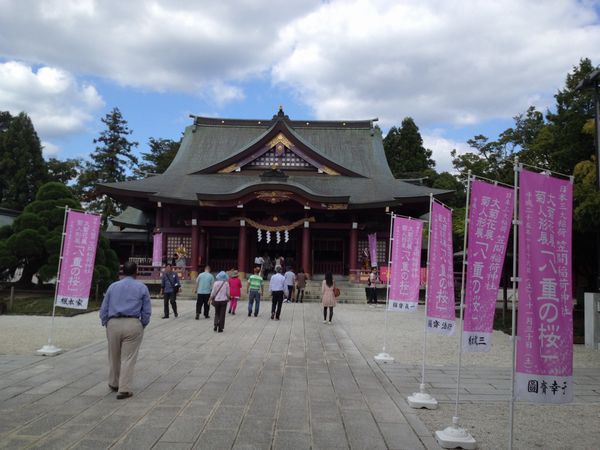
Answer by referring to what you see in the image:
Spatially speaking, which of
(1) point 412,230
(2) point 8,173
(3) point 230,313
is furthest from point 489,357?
(2) point 8,173

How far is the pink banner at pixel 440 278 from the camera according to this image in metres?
6.07

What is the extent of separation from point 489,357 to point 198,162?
23.2 m

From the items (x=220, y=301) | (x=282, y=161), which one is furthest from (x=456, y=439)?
(x=282, y=161)

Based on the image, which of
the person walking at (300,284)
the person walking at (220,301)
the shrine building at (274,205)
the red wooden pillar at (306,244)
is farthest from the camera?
the red wooden pillar at (306,244)

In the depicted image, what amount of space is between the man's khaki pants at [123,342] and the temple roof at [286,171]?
16.4 m

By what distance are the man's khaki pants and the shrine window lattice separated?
21.2 meters

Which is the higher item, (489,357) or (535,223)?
(535,223)

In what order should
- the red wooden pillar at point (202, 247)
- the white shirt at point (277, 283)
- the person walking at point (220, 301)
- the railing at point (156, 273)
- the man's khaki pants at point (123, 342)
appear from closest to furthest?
1. the man's khaki pants at point (123, 342)
2. the person walking at point (220, 301)
3. the white shirt at point (277, 283)
4. the railing at point (156, 273)
5. the red wooden pillar at point (202, 247)

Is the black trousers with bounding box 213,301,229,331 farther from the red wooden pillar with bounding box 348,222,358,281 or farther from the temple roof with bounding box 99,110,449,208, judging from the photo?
the red wooden pillar with bounding box 348,222,358,281

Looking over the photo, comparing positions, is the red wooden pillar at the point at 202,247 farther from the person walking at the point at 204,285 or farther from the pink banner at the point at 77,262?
the pink banner at the point at 77,262

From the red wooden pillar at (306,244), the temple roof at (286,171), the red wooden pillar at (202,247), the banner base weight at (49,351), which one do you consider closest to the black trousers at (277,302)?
the banner base weight at (49,351)

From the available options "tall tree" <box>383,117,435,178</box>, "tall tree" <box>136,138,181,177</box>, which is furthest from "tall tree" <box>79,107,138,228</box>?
"tall tree" <box>383,117,435,178</box>

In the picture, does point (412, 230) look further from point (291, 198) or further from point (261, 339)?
point (291, 198)

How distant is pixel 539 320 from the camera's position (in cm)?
382
